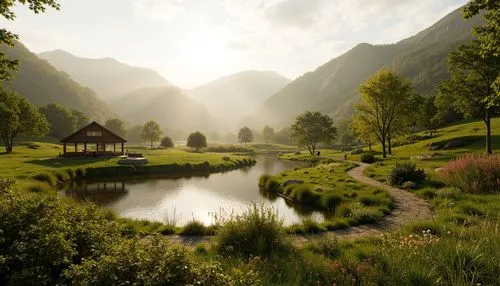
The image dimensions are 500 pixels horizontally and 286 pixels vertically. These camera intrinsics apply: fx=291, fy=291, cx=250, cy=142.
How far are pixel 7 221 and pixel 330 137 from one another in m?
77.3

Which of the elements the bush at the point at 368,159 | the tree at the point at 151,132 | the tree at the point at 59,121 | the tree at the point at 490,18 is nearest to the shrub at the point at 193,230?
the tree at the point at 490,18

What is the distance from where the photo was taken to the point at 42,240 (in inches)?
228

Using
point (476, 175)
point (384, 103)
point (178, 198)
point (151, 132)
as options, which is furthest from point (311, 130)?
point (476, 175)

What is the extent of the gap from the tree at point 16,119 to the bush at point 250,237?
2488 inches

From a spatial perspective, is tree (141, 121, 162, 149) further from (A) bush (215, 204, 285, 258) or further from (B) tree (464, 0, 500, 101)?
(B) tree (464, 0, 500, 101)

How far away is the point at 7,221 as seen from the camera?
A: 6855 millimetres

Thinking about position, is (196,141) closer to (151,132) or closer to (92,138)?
(151,132)

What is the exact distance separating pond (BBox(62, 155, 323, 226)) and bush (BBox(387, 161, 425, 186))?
783 cm

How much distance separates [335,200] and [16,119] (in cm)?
→ 6283

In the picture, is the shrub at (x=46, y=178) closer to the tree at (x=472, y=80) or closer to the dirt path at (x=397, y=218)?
the dirt path at (x=397, y=218)

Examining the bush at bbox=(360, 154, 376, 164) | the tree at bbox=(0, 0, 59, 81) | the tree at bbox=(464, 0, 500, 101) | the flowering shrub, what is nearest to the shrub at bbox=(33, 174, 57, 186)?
the tree at bbox=(0, 0, 59, 81)

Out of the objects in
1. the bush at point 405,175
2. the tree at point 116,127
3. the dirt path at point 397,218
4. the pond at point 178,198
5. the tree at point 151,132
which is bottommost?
the pond at point 178,198

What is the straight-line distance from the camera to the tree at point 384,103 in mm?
43847

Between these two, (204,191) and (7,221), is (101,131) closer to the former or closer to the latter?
(204,191)
